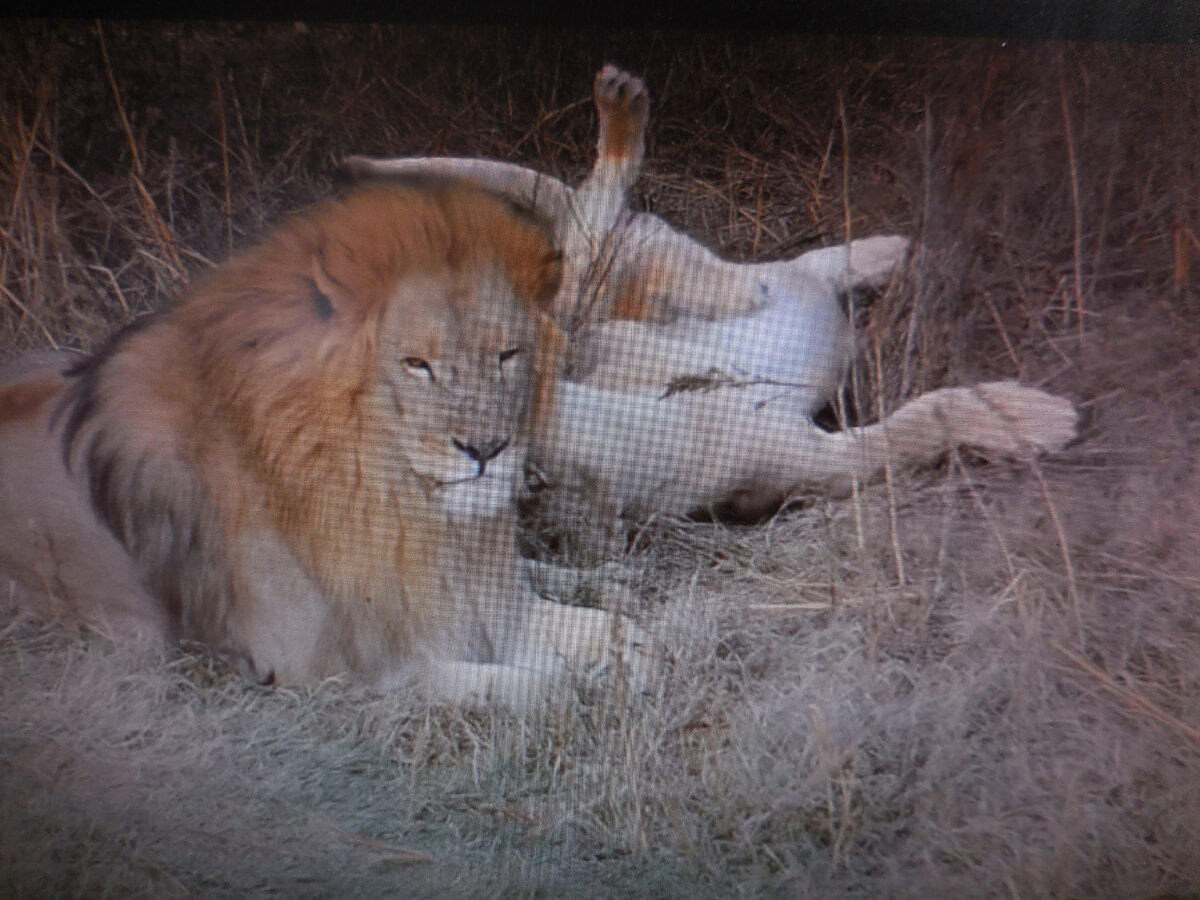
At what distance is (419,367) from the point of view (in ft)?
4.52

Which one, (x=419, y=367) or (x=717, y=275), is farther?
(x=717, y=275)

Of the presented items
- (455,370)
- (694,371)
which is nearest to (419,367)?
(455,370)

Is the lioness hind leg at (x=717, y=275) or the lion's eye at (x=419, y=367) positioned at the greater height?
the lioness hind leg at (x=717, y=275)

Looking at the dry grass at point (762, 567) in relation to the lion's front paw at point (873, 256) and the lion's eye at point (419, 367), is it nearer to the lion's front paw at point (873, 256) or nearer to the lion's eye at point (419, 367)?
the lion's front paw at point (873, 256)

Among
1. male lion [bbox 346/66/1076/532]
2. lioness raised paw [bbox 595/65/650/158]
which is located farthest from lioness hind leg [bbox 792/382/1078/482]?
lioness raised paw [bbox 595/65/650/158]

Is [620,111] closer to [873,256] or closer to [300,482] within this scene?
[873,256]

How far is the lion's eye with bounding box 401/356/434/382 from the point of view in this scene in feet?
4.51

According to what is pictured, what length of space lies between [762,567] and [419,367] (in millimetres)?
552

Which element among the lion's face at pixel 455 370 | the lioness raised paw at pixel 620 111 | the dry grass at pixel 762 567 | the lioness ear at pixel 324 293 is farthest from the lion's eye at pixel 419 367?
the lioness raised paw at pixel 620 111

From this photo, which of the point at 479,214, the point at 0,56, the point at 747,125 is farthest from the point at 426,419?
the point at 0,56

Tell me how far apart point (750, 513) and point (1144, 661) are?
0.55m

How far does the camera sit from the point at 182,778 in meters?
1.32

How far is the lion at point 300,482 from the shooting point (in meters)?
1.42

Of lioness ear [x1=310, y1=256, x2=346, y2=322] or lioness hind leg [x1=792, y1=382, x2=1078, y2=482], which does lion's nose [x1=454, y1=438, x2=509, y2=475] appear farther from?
lioness hind leg [x1=792, y1=382, x2=1078, y2=482]
